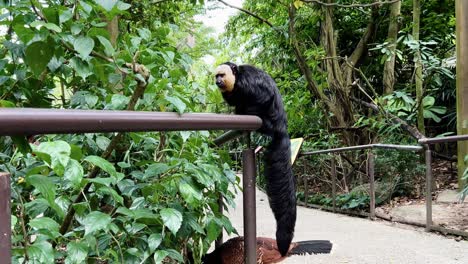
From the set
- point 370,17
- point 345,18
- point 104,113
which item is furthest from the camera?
point 345,18

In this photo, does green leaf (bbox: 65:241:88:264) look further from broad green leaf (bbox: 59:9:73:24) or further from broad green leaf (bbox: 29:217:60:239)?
broad green leaf (bbox: 59:9:73:24)

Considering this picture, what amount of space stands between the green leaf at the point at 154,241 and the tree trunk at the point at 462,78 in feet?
13.1

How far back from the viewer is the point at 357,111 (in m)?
6.66

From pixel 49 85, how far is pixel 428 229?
291cm

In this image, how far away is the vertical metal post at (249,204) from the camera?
1.19 meters

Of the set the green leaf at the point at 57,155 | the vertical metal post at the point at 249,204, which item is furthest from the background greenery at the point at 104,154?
the vertical metal post at the point at 249,204

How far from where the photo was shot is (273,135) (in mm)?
2182

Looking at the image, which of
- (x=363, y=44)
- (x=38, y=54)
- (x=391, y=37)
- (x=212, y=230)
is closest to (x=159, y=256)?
(x=212, y=230)

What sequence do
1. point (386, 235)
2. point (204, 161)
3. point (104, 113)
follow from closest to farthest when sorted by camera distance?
point (104, 113) < point (204, 161) < point (386, 235)

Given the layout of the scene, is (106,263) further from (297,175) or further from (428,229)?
(297,175)

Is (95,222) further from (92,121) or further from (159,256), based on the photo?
(92,121)

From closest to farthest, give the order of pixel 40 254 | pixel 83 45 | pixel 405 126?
pixel 40 254 < pixel 83 45 < pixel 405 126

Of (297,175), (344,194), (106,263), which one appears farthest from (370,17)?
(106,263)

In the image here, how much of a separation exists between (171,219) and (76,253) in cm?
22
